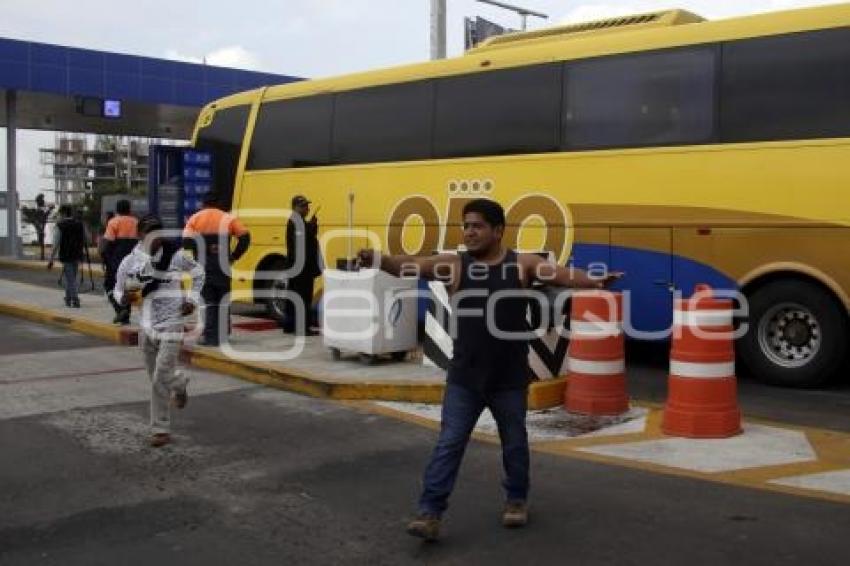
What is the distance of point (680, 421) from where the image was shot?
7.20 metres

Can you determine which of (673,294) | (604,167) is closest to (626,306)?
(673,294)

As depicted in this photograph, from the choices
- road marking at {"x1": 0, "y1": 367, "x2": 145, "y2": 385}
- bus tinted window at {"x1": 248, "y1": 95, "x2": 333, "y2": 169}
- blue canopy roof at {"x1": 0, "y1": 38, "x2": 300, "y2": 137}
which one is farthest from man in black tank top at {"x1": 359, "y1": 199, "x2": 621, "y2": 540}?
blue canopy roof at {"x1": 0, "y1": 38, "x2": 300, "y2": 137}

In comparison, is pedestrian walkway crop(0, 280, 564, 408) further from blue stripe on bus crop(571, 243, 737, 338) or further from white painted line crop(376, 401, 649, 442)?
blue stripe on bus crop(571, 243, 737, 338)

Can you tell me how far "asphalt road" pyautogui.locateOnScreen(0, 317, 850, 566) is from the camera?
15.8ft

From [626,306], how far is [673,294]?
0.56 m

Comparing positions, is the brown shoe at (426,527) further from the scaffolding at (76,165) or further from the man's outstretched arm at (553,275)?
the scaffolding at (76,165)

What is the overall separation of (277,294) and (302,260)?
195 centimetres

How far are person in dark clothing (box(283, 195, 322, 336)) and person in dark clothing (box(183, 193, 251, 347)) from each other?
86 cm

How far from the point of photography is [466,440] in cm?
507

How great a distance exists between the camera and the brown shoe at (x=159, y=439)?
705cm

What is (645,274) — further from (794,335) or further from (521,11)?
(521,11)

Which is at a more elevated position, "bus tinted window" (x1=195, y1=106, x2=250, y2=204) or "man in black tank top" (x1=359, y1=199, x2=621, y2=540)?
"bus tinted window" (x1=195, y1=106, x2=250, y2=204)

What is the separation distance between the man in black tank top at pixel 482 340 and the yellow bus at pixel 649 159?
502 cm

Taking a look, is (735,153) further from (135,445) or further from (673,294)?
(135,445)
